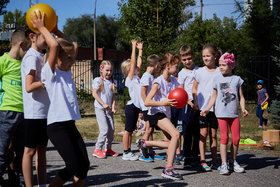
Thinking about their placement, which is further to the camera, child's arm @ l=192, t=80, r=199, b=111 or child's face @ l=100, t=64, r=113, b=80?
child's face @ l=100, t=64, r=113, b=80

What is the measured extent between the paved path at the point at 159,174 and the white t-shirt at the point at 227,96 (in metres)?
0.98

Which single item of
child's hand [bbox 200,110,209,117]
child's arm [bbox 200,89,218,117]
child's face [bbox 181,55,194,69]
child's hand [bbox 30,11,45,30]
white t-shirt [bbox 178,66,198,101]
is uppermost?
child's hand [bbox 30,11,45,30]

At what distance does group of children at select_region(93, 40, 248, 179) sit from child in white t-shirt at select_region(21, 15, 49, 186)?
1702 mm

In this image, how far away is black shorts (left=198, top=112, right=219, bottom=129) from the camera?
5625mm

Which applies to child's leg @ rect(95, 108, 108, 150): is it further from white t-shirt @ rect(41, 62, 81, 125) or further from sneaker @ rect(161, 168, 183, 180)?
white t-shirt @ rect(41, 62, 81, 125)

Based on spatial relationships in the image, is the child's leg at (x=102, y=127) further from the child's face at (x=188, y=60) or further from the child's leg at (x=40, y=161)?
the child's leg at (x=40, y=161)

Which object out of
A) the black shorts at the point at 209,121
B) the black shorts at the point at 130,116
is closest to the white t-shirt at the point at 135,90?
the black shorts at the point at 130,116

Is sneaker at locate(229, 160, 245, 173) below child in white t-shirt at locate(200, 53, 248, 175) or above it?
below

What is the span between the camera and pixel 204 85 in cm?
564

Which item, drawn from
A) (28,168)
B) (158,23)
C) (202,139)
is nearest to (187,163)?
(202,139)

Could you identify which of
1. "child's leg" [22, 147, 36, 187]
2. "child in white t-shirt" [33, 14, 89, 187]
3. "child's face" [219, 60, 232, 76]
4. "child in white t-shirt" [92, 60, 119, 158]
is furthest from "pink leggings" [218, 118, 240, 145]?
"child's leg" [22, 147, 36, 187]

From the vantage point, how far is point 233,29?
28.1m

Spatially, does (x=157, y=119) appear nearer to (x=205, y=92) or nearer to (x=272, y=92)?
(x=205, y=92)

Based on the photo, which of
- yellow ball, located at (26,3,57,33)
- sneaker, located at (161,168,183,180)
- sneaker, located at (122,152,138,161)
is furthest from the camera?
sneaker, located at (122,152,138,161)
